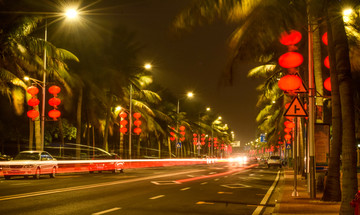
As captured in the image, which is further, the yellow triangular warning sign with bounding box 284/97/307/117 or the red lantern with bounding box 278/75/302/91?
the yellow triangular warning sign with bounding box 284/97/307/117

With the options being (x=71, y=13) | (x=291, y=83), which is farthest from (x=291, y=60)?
(x=71, y=13)

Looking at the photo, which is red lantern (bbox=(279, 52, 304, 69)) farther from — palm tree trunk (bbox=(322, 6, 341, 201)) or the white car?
the white car

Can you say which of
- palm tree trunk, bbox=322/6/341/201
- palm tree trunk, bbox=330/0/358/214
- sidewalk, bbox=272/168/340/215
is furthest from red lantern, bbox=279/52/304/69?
sidewalk, bbox=272/168/340/215

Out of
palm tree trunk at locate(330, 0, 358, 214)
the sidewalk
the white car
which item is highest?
palm tree trunk at locate(330, 0, 358, 214)

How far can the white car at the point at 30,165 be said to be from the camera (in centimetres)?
2481

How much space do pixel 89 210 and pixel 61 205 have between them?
132cm

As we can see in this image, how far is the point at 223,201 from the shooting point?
15070mm

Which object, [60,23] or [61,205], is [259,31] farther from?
[60,23]

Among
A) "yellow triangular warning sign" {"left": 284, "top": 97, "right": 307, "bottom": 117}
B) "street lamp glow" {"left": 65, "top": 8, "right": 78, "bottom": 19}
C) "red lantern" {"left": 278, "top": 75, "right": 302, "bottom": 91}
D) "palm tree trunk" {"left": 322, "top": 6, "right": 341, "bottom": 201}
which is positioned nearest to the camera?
"red lantern" {"left": 278, "top": 75, "right": 302, "bottom": 91}

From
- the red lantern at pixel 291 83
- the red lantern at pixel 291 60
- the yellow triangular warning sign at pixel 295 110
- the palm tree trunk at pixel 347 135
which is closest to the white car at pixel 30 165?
the yellow triangular warning sign at pixel 295 110

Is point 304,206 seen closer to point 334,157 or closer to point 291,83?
point 334,157

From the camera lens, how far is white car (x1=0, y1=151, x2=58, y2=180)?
2481 cm

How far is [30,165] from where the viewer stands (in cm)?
2530

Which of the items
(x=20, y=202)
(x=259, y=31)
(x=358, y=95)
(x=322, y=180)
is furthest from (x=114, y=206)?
(x=358, y=95)
